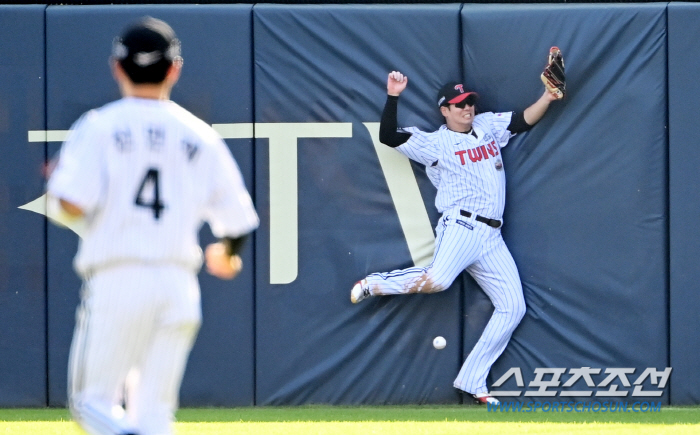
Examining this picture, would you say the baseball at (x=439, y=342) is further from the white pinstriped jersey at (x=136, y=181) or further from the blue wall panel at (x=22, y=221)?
the white pinstriped jersey at (x=136, y=181)

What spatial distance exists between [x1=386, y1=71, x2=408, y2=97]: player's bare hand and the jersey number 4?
11.9ft

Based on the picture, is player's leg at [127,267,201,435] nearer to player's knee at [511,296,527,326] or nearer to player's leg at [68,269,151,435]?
player's leg at [68,269,151,435]

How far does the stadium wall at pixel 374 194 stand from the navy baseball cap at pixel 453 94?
167 mm

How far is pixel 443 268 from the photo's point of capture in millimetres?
6574

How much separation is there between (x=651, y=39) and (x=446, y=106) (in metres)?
1.49

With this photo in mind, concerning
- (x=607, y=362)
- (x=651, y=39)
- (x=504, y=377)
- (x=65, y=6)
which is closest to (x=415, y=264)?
(x=504, y=377)

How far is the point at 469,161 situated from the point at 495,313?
1.04m

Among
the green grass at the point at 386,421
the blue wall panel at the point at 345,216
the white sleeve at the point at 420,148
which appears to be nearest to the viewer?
the green grass at the point at 386,421

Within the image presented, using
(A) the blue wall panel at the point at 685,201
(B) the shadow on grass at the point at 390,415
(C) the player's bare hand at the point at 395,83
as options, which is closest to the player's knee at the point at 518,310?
(B) the shadow on grass at the point at 390,415

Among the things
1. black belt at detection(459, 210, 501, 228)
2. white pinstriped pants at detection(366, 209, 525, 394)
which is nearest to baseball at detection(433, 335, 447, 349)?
white pinstriped pants at detection(366, 209, 525, 394)

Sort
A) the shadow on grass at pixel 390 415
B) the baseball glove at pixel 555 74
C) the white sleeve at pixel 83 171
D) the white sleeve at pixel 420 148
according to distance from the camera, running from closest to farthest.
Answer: the white sleeve at pixel 83 171 < the shadow on grass at pixel 390 415 < the baseball glove at pixel 555 74 < the white sleeve at pixel 420 148

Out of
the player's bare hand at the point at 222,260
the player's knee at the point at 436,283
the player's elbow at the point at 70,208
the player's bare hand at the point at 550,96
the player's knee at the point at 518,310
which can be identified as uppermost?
the player's bare hand at the point at 550,96

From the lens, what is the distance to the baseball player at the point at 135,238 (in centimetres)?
303

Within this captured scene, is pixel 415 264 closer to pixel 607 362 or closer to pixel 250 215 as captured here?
pixel 607 362
